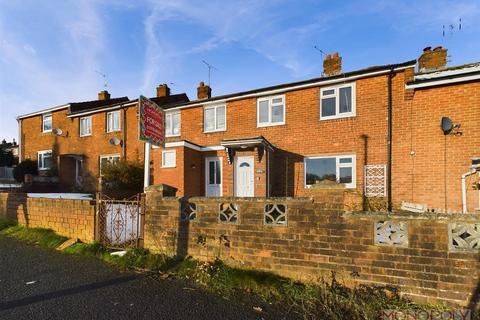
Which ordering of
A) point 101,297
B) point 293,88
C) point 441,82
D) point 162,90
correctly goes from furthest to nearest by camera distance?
1. point 162,90
2. point 293,88
3. point 441,82
4. point 101,297

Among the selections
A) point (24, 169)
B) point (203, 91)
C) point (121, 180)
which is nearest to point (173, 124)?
point (203, 91)

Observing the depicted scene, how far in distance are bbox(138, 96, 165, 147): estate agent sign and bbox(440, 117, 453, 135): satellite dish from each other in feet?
27.7

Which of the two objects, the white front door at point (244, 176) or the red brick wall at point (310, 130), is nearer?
the red brick wall at point (310, 130)

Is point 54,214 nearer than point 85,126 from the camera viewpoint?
Yes

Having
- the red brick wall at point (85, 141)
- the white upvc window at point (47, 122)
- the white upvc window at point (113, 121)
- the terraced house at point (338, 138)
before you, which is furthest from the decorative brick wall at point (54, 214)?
the white upvc window at point (47, 122)

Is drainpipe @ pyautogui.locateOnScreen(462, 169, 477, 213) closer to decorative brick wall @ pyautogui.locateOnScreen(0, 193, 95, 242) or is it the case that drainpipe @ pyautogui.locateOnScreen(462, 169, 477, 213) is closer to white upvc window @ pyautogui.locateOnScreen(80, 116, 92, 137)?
decorative brick wall @ pyautogui.locateOnScreen(0, 193, 95, 242)

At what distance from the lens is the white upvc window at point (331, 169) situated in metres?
10.6

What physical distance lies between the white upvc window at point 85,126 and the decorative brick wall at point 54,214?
10.2 m

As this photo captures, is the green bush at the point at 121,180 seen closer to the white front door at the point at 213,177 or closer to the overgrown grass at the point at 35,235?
the white front door at the point at 213,177

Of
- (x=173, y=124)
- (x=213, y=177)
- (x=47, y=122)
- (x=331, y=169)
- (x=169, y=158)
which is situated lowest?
(x=213, y=177)

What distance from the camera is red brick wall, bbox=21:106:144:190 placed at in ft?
54.7

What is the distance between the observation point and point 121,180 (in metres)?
13.7

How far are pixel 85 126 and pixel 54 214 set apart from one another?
13323 millimetres

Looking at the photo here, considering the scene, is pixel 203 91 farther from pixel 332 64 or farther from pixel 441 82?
pixel 441 82
